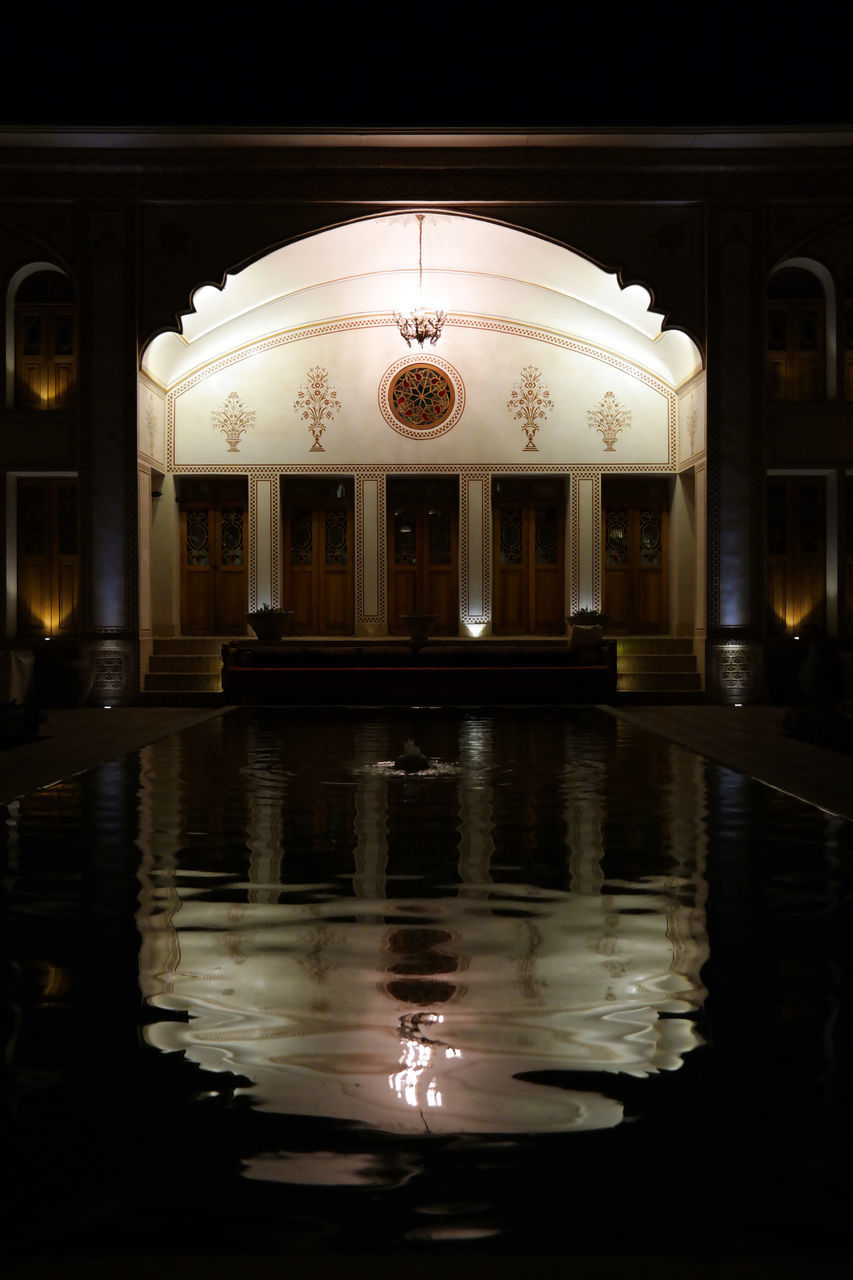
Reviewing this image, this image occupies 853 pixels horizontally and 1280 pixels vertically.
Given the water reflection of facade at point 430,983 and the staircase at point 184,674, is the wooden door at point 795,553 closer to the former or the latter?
the staircase at point 184,674

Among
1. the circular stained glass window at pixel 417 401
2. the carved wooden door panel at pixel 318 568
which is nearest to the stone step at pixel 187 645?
the carved wooden door panel at pixel 318 568

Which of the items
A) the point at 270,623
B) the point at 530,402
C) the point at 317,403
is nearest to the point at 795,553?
the point at 530,402

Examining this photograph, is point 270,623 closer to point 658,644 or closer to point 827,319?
point 658,644

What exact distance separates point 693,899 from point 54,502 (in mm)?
11860

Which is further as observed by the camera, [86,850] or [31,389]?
[31,389]

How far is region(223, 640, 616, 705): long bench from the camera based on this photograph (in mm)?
14273

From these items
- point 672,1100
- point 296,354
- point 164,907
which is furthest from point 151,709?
point 672,1100

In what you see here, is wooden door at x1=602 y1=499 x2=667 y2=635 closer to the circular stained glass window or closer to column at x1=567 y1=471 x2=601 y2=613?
column at x1=567 y1=471 x2=601 y2=613

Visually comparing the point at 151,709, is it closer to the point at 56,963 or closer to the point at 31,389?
the point at 31,389

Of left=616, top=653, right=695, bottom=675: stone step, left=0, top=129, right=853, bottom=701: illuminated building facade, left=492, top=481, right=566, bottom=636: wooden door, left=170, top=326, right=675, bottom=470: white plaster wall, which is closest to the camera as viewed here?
left=0, top=129, right=853, bottom=701: illuminated building facade

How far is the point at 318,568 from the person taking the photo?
56.7ft

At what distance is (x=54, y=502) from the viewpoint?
1463cm

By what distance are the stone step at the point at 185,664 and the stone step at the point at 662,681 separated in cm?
456

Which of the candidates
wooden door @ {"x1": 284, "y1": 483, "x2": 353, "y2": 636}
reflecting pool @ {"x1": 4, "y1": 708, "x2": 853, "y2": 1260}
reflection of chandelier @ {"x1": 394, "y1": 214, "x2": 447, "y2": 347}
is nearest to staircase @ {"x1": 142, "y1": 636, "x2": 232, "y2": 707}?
wooden door @ {"x1": 284, "y1": 483, "x2": 353, "y2": 636}
